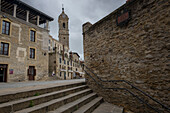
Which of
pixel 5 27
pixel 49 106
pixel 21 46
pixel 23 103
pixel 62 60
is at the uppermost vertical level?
pixel 5 27

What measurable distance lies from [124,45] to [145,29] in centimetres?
101

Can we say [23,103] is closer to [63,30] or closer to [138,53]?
[138,53]

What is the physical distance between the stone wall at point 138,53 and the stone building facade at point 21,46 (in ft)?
36.2

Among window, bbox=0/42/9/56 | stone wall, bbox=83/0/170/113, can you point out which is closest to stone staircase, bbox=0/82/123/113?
stone wall, bbox=83/0/170/113

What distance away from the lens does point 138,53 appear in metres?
3.92

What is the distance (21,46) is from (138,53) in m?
13.9

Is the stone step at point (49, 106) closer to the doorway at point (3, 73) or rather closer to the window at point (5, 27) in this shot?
the doorway at point (3, 73)

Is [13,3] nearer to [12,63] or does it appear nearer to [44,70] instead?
[12,63]

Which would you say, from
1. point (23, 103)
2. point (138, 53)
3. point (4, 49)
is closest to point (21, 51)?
point (4, 49)

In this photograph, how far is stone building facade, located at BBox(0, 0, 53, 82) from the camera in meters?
11.5

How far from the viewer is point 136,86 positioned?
3904mm

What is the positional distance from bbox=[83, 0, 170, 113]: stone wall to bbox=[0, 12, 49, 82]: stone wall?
10.9 m

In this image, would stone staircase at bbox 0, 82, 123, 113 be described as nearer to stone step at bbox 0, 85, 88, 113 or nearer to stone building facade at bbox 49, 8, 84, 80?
stone step at bbox 0, 85, 88, 113

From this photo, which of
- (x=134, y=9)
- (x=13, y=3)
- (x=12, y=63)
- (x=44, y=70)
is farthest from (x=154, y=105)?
(x=13, y=3)
